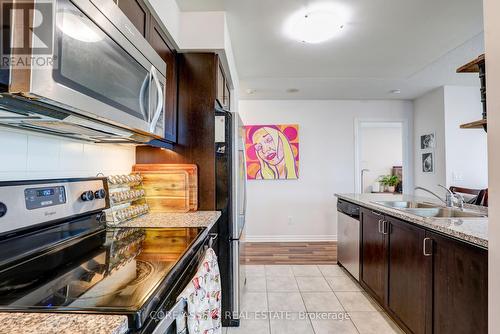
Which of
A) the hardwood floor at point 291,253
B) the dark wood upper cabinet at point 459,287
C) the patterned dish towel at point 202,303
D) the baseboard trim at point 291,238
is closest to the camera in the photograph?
the patterned dish towel at point 202,303

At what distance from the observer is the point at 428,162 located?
13.5 feet

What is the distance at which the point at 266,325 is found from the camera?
201 cm

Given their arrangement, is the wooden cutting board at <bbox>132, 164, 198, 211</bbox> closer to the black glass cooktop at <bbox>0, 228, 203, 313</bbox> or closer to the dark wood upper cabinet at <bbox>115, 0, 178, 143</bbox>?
the dark wood upper cabinet at <bbox>115, 0, 178, 143</bbox>

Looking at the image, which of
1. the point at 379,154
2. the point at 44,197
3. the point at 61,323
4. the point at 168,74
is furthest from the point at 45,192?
the point at 379,154

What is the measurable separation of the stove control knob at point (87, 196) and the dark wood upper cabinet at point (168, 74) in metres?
0.59

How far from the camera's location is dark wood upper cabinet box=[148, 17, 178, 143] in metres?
1.64

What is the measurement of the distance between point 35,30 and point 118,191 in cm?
111

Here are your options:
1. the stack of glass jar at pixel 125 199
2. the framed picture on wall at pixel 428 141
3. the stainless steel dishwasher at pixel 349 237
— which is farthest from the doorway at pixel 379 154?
the stack of glass jar at pixel 125 199

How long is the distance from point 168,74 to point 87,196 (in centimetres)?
100

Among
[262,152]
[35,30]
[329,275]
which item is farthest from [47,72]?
[262,152]

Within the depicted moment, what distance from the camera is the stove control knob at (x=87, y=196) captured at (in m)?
1.28

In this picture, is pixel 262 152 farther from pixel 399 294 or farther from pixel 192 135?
pixel 399 294

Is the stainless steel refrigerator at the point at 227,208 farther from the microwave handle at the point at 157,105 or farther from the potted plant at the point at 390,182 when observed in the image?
the potted plant at the point at 390,182

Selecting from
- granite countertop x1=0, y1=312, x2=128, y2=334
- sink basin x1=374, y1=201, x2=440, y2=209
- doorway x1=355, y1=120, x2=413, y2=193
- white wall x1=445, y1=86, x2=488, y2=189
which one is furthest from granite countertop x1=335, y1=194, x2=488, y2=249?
doorway x1=355, y1=120, x2=413, y2=193
